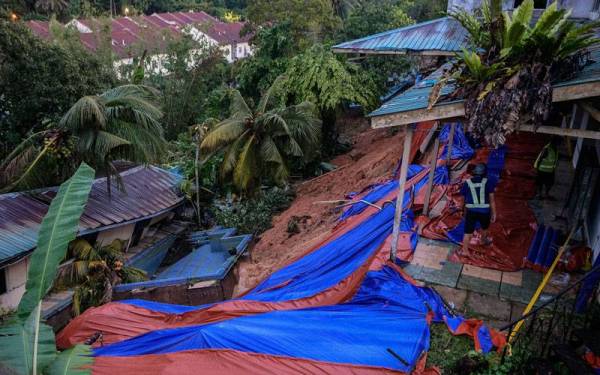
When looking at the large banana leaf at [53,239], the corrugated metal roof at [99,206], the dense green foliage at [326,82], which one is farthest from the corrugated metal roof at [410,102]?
the dense green foliage at [326,82]

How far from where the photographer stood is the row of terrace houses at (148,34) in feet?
99.3

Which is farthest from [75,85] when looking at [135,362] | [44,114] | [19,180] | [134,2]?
[134,2]

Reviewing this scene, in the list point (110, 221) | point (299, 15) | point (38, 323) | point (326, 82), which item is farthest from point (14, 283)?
point (299, 15)

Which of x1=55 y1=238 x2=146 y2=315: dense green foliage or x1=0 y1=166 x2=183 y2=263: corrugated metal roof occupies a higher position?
x1=0 y1=166 x2=183 y2=263: corrugated metal roof

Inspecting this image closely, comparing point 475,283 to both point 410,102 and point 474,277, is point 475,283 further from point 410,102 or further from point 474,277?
point 410,102

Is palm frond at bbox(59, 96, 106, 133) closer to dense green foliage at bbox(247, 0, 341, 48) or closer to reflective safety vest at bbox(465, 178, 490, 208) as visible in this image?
reflective safety vest at bbox(465, 178, 490, 208)

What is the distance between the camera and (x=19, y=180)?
1152 centimetres

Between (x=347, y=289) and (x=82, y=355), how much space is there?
3.97m

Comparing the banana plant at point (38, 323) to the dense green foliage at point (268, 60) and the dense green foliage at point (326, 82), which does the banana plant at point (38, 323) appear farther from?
the dense green foliage at point (268, 60)

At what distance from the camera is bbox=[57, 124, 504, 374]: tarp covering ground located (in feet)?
19.4

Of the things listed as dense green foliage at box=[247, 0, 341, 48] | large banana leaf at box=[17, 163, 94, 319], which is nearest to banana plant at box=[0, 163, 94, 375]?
large banana leaf at box=[17, 163, 94, 319]

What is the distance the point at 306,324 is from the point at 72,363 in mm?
2992

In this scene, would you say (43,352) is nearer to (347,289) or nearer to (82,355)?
(82,355)

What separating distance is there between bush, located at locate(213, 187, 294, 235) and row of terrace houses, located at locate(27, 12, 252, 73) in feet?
41.2
